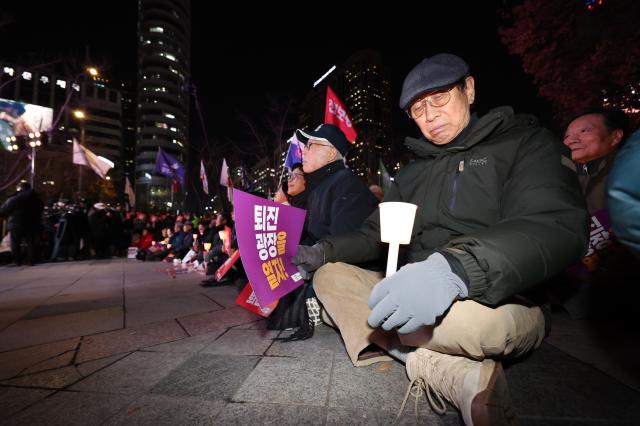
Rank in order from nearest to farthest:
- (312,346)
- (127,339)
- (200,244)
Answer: (312,346)
(127,339)
(200,244)

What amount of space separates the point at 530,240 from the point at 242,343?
2245 mm

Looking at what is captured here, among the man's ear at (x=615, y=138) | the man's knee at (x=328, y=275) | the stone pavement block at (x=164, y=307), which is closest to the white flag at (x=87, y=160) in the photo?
the stone pavement block at (x=164, y=307)

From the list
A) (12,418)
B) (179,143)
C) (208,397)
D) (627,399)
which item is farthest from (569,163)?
(179,143)

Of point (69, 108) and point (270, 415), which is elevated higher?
point (69, 108)

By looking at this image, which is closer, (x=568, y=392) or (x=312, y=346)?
(x=568, y=392)

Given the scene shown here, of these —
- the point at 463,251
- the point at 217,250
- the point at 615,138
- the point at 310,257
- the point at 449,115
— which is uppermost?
the point at 615,138

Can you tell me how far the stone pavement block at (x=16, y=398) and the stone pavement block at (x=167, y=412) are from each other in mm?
626

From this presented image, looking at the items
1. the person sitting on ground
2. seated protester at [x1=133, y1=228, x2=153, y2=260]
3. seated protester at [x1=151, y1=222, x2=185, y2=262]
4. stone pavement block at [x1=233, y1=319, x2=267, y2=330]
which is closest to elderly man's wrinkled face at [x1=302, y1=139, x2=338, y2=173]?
stone pavement block at [x1=233, y1=319, x2=267, y2=330]

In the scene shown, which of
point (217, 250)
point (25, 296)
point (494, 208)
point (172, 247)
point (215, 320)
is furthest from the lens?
point (172, 247)

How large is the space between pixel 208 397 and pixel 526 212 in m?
1.79

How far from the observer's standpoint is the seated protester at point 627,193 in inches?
26.7

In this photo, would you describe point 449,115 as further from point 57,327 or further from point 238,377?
point 57,327

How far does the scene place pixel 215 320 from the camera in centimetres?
334

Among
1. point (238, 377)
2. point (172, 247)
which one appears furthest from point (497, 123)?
point (172, 247)
